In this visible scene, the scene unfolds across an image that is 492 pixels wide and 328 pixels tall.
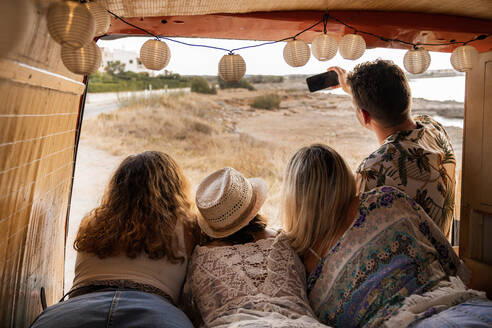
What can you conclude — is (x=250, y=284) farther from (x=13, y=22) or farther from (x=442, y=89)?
(x=442, y=89)

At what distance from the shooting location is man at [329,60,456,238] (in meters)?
1.68

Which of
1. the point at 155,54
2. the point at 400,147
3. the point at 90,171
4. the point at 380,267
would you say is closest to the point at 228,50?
the point at 155,54

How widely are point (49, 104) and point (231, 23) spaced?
96cm

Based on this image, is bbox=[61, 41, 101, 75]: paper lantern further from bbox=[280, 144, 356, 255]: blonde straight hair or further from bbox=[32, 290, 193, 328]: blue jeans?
bbox=[280, 144, 356, 255]: blonde straight hair

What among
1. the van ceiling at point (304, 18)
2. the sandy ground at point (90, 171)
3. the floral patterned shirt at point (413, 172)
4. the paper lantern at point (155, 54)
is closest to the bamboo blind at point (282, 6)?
the van ceiling at point (304, 18)

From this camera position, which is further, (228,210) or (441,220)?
(441,220)

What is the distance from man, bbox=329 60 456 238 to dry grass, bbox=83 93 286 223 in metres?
1.90

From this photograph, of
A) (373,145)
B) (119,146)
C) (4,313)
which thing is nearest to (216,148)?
(119,146)

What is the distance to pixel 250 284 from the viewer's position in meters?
1.32

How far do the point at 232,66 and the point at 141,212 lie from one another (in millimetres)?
744

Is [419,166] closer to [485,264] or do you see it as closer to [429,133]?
[429,133]

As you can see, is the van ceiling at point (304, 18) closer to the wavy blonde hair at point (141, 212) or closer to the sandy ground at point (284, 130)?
the wavy blonde hair at point (141, 212)

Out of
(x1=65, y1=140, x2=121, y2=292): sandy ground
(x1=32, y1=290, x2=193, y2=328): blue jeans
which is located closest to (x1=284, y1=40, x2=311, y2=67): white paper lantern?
(x1=32, y1=290, x2=193, y2=328): blue jeans

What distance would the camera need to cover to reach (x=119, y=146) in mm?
3928
